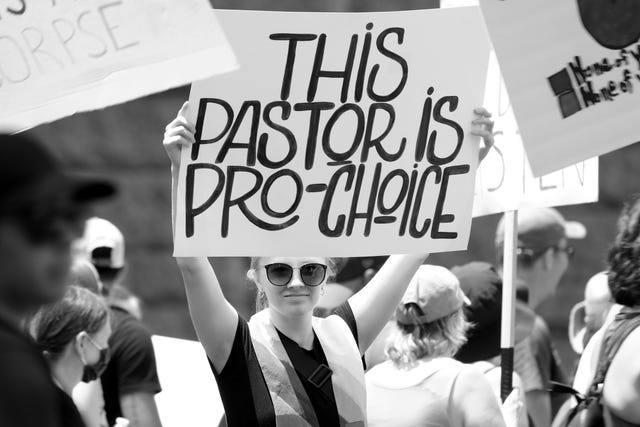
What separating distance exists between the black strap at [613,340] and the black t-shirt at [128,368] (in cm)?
150

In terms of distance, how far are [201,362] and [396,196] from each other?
3.39 feet

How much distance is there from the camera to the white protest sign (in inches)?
153

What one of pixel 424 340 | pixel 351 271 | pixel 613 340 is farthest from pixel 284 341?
pixel 351 271

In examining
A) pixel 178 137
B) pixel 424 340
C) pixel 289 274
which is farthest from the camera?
pixel 424 340

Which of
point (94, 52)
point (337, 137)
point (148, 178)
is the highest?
point (148, 178)

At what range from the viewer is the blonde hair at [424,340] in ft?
11.5

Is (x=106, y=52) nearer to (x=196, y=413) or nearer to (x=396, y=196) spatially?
(x=396, y=196)

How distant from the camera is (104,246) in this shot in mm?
4648

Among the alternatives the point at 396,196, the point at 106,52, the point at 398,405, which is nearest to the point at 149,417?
the point at 398,405

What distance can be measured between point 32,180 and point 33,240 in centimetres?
7

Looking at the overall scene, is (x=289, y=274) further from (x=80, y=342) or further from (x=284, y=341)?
(x=80, y=342)

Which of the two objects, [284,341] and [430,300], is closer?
[284,341]

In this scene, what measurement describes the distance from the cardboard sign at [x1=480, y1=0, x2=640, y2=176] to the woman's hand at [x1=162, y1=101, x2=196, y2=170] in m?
0.78

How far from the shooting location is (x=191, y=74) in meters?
2.77
